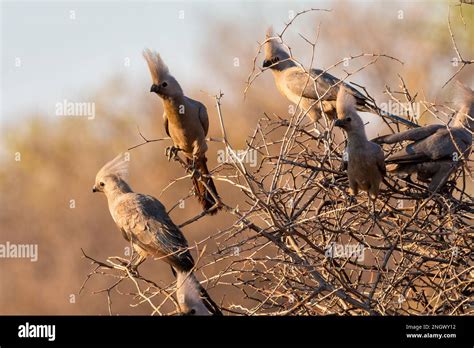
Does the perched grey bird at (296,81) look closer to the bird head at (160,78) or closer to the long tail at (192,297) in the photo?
the bird head at (160,78)

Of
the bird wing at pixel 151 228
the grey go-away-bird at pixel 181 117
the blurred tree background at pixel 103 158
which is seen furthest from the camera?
the blurred tree background at pixel 103 158

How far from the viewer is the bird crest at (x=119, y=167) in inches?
323

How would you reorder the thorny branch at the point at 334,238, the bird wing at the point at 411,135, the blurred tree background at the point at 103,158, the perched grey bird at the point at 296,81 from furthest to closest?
the blurred tree background at the point at 103,158 < the perched grey bird at the point at 296,81 < the bird wing at the point at 411,135 < the thorny branch at the point at 334,238

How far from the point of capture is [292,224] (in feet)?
19.5

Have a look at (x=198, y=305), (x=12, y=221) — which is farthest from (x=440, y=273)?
(x=12, y=221)

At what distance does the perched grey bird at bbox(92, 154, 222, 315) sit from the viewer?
7.51 m

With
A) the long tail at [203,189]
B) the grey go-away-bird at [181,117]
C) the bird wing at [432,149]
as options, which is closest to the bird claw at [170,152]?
the grey go-away-bird at [181,117]

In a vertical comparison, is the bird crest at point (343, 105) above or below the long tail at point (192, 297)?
above

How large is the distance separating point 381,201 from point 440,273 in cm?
60

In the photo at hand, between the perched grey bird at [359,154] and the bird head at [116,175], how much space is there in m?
2.32

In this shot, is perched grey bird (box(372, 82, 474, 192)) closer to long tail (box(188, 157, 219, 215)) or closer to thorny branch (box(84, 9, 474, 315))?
thorny branch (box(84, 9, 474, 315))

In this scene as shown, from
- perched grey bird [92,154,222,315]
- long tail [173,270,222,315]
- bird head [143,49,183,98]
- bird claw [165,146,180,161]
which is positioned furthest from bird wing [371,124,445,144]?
bird head [143,49,183,98]

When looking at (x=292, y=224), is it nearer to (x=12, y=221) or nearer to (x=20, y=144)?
(x=12, y=221)

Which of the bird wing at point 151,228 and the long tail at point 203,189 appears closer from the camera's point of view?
the bird wing at point 151,228
